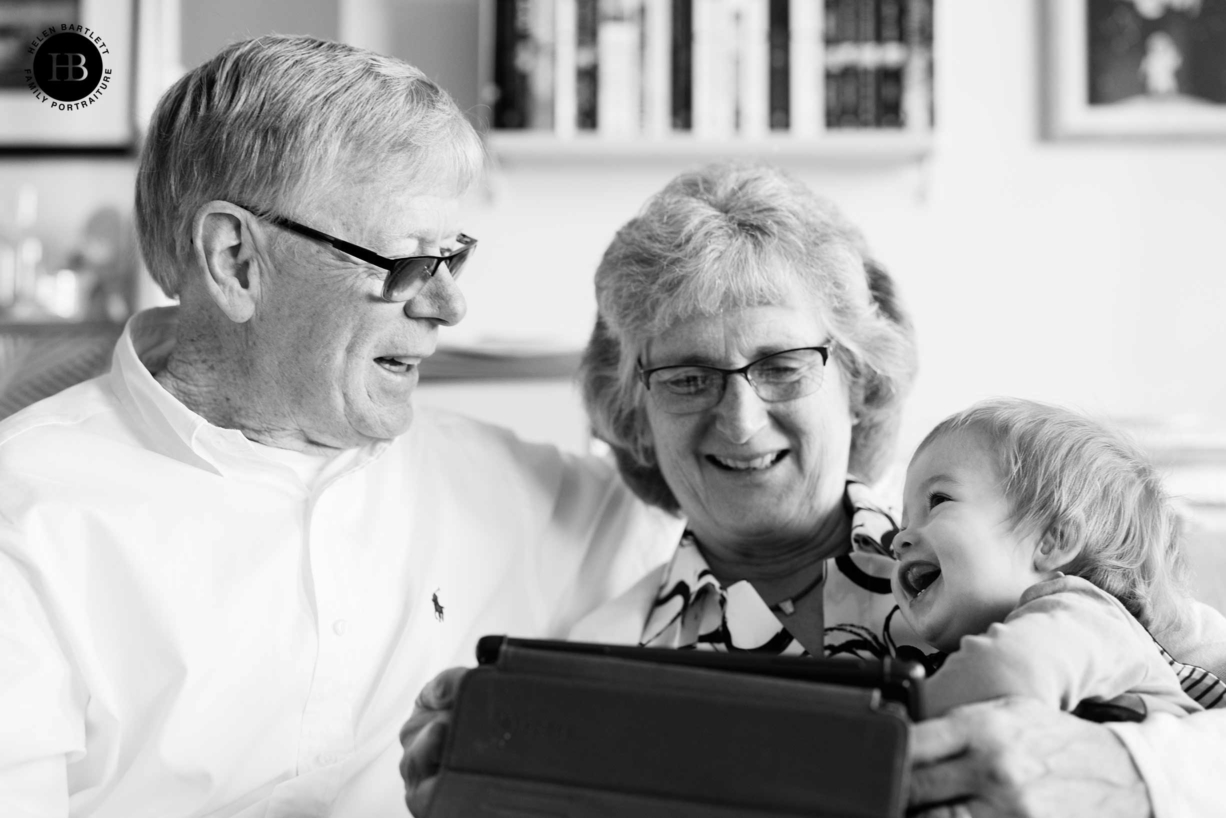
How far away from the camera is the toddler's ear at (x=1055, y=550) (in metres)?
1.21

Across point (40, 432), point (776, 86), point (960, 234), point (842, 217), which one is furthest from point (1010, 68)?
point (40, 432)

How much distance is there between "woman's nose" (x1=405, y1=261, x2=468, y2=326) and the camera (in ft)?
5.09

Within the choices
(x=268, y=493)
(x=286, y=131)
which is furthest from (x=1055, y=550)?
(x=286, y=131)

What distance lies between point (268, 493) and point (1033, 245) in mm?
2650

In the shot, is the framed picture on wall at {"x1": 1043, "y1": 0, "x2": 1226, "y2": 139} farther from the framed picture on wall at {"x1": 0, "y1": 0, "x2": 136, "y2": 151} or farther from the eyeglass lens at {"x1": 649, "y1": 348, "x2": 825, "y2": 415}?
the framed picture on wall at {"x1": 0, "y1": 0, "x2": 136, "y2": 151}

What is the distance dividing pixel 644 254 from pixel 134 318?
0.71 meters

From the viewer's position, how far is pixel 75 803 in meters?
1.32

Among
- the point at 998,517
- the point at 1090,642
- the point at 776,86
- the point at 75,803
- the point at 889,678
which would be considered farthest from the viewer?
the point at 776,86

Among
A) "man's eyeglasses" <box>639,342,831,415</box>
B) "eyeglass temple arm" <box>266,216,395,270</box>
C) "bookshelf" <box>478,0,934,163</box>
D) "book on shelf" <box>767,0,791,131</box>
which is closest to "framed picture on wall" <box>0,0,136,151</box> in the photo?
"bookshelf" <box>478,0,934,163</box>

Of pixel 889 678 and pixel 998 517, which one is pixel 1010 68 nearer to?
pixel 998 517

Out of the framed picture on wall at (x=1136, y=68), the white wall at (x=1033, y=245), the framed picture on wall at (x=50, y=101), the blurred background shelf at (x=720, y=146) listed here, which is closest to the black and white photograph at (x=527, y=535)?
the blurred background shelf at (x=720, y=146)

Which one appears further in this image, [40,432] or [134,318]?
[134,318]

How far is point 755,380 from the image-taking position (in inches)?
60.1

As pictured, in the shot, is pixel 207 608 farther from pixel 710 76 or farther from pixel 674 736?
pixel 710 76
